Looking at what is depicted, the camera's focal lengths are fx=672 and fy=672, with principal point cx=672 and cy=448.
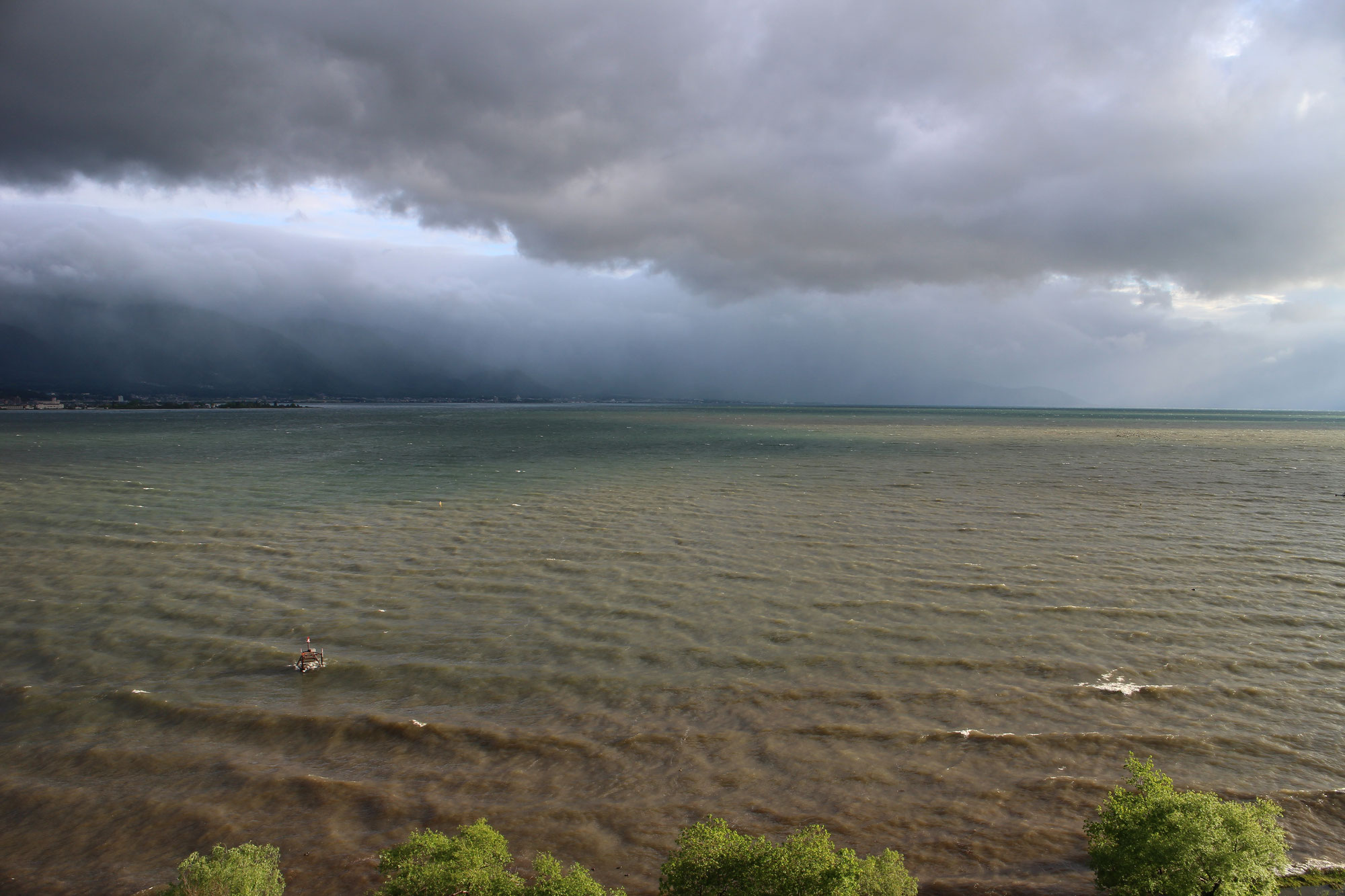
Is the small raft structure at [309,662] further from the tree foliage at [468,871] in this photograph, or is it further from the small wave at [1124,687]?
the small wave at [1124,687]

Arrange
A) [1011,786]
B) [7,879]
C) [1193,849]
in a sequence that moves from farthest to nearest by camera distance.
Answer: [1011,786], [7,879], [1193,849]

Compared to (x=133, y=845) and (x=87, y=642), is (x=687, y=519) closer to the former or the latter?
(x=87, y=642)

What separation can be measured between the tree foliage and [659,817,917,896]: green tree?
0.71 meters

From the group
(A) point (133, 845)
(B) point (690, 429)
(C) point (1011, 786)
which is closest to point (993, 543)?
(C) point (1011, 786)

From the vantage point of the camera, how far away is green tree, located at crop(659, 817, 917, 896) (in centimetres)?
619

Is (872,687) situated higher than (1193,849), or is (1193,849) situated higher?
(1193,849)

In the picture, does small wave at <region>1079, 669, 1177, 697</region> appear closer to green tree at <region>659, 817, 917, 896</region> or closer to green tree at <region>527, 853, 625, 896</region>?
green tree at <region>659, 817, 917, 896</region>

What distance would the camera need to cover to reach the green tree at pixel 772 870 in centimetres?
619

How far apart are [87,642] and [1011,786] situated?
A: 1835cm

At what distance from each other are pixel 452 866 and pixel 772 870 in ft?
10.1

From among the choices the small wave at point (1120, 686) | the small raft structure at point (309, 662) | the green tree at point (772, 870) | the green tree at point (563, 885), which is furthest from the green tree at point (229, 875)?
the small wave at point (1120, 686)

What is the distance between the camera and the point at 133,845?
8.25 m

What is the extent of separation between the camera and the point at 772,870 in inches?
248

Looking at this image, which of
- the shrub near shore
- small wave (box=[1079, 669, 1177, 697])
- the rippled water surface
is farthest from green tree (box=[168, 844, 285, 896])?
small wave (box=[1079, 669, 1177, 697])
